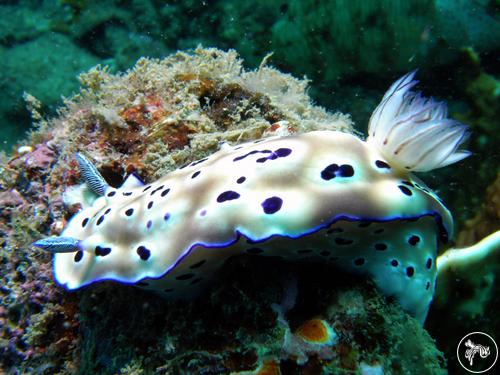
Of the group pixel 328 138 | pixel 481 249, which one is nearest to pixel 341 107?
pixel 481 249

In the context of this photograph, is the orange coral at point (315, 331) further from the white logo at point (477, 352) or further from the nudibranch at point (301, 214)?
the white logo at point (477, 352)

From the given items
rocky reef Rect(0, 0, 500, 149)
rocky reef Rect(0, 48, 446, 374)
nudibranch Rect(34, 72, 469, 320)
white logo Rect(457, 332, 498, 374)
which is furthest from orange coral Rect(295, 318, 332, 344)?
rocky reef Rect(0, 0, 500, 149)

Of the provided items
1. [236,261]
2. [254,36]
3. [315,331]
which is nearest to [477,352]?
[315,331]

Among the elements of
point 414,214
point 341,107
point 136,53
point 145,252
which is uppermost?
point 414,214

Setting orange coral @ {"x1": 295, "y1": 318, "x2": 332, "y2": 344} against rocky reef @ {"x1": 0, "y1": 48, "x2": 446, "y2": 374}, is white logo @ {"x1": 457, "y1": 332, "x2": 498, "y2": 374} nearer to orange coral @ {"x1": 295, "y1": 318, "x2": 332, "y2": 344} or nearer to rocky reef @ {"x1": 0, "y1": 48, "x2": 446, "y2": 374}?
rocky reef @ {"x1": 0, "y1": 48, "x2": 446, "y2": 374}

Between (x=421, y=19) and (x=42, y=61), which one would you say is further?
(x=42, y=61)

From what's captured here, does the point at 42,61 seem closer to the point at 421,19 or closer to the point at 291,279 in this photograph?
the point at 421,19

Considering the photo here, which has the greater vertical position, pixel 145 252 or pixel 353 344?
pixel 145 252
